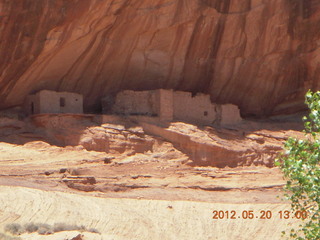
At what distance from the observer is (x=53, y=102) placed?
18906mm

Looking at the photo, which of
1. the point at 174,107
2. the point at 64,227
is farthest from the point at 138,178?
the point at 64,227

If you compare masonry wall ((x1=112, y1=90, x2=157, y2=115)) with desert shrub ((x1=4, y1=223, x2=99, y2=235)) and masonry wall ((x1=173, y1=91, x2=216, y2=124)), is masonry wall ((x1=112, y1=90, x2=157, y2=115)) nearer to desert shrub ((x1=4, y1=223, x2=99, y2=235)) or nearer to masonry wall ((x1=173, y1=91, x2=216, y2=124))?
masonry wall ((x1=173, y1=91, x2=216, y2=124))

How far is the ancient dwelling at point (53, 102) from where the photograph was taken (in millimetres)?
18719

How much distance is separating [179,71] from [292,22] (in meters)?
4.55

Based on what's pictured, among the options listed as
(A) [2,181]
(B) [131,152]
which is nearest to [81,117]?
(B) [131,152]

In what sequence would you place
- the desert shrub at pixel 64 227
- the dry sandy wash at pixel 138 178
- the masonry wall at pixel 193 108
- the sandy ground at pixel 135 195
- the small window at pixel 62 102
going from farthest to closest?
the masonry wall at pixel 193 108
the small window at pixel 62 102
the dry sandy wash at pixel 138 178
the sandy ground at pixel 135 195
the desert shrub at pixel 64 227

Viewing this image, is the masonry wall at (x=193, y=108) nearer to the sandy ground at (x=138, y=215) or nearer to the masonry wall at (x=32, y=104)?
the masonry wall at (x=32, y=104)

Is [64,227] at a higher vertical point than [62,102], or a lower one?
lower

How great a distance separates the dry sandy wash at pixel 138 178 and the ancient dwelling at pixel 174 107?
0.63 meters

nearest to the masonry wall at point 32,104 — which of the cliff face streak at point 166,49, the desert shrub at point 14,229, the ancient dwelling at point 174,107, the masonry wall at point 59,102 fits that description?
the masonry wall at point 59,102

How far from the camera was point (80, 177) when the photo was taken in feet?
51.8

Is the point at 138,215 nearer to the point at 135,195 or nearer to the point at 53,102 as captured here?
the point at 135,195

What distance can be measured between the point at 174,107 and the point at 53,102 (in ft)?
13.9

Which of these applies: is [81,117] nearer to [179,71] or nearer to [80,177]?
[80,177]
